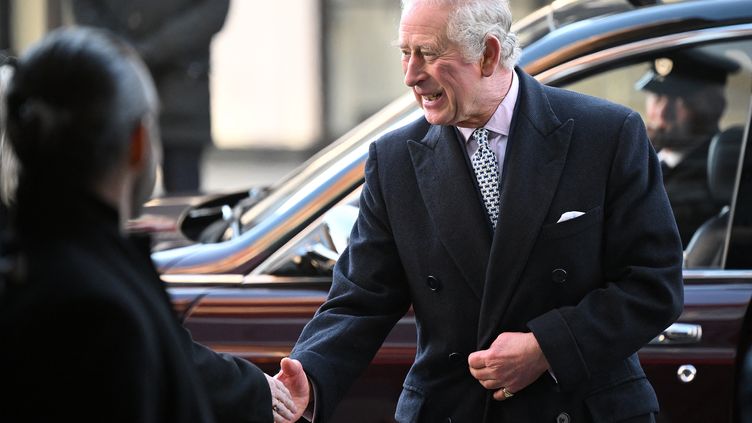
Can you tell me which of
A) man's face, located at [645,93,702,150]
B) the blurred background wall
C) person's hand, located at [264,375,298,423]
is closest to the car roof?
man's face, located at [645,93,702,150]

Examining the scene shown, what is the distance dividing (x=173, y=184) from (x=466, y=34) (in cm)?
569

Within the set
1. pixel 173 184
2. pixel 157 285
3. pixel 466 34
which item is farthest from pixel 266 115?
pixel 157 285

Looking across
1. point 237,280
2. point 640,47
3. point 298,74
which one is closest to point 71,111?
point 237,280

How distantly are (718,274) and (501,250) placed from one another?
96 centimetres

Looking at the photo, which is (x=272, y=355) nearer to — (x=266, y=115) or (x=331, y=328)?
A: (x=331, y=328)

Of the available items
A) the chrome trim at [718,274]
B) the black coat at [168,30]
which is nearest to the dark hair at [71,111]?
the chrome trim at [718,274]

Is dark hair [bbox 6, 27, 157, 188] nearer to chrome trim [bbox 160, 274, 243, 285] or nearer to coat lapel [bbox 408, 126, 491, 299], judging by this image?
coat lapel [bbox 408, 126, 491, 299]

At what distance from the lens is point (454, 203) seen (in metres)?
2.96

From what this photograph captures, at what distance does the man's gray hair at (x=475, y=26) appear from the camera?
2.93 meters

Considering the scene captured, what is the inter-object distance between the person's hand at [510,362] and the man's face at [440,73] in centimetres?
49

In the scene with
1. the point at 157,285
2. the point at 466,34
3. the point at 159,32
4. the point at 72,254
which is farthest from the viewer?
the point at 159,32

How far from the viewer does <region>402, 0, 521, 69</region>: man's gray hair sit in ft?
9.61

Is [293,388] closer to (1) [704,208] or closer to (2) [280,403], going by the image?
(2) [280,403]

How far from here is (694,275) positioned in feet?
11.8
